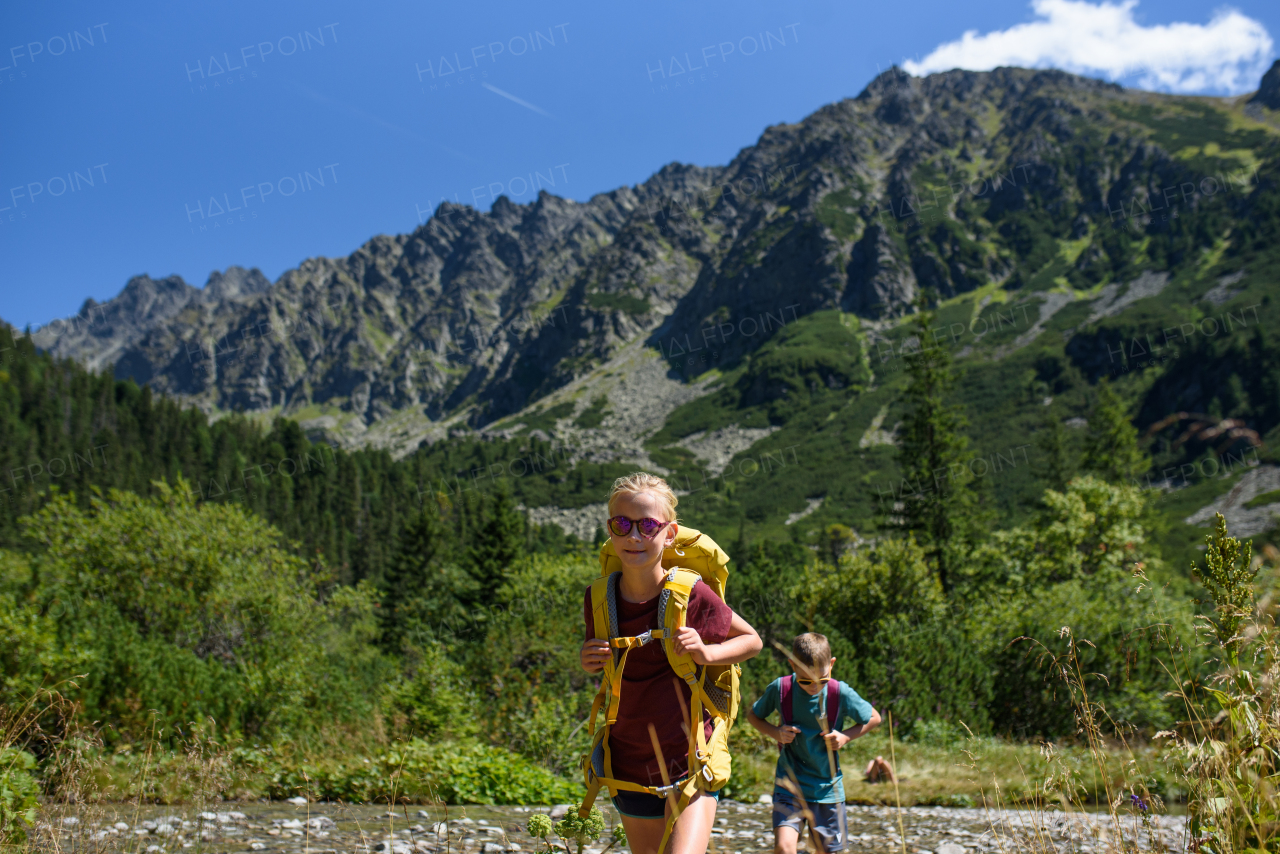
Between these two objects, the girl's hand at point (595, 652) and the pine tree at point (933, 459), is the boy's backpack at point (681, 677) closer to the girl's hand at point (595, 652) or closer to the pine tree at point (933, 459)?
the girl's hand at point (595, 652)

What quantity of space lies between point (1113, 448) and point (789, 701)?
54259mm

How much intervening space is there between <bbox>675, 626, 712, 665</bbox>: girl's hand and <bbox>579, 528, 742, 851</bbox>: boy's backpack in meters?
0.05

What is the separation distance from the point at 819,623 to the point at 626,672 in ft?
60.1

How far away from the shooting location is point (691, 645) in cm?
283

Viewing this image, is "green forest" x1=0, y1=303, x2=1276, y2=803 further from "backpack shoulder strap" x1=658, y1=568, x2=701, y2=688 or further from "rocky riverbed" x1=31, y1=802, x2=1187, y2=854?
"backpack shoulder strap" x1=658, y1=568, x2=701, y2=688

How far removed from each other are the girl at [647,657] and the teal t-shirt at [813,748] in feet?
5.03

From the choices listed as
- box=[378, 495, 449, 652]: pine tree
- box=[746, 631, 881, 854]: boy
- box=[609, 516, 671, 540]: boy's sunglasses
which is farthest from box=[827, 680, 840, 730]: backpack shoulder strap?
box=[378, 495, 449, 652]: pine tree

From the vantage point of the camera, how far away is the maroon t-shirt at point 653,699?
3.04 metres

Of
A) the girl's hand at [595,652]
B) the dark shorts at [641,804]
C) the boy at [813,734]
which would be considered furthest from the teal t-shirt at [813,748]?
the girl's hand at [595,652]

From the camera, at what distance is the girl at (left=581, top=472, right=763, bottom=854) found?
304 centimetres

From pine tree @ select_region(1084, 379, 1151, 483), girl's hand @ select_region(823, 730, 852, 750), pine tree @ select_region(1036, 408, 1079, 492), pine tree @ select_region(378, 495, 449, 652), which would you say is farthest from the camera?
pine tree @ select_region(378, 495, 449, 652)

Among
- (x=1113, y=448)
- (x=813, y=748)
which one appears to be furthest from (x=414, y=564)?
(x=813, y=748)

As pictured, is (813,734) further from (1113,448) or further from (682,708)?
(1113,448)

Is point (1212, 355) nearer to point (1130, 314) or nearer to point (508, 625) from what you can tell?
point (1130, 314)
